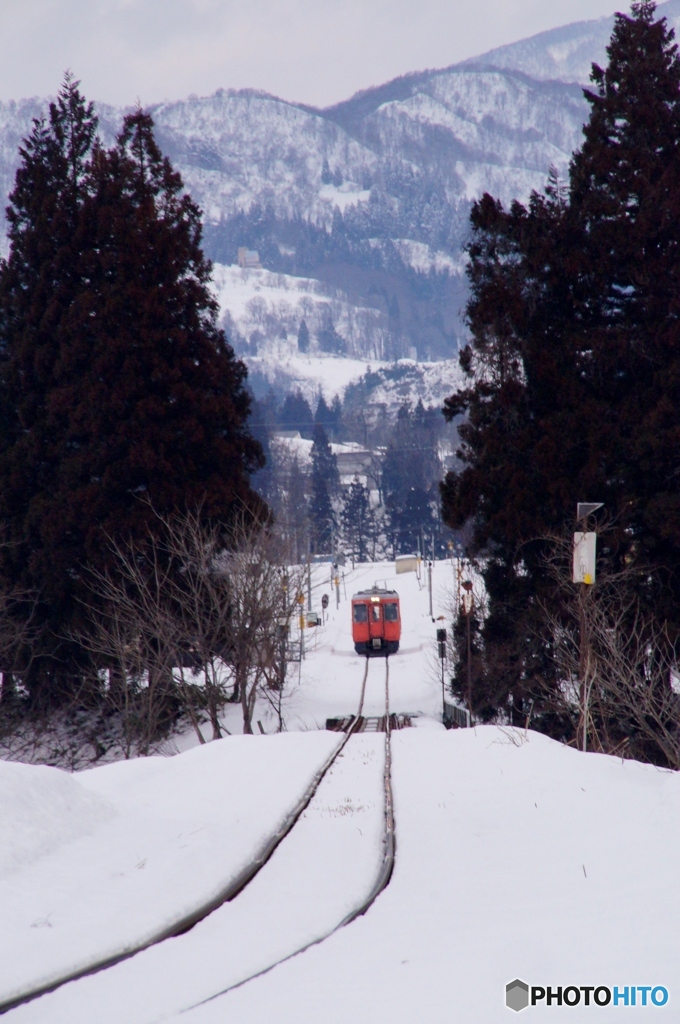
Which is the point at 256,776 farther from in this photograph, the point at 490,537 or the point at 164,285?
the point at 164,285

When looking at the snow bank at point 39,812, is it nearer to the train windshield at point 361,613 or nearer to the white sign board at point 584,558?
the white sign board at point 584,558

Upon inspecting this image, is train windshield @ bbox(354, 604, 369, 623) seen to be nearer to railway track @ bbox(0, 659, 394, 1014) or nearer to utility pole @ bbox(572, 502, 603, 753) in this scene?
utility pole @ bbox(572, 502, 603, 753)

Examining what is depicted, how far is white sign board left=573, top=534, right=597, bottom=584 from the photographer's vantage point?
15.1m

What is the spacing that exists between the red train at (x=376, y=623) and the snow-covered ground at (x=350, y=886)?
31178mm

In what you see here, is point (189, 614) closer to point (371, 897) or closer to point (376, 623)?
point (371, 897)

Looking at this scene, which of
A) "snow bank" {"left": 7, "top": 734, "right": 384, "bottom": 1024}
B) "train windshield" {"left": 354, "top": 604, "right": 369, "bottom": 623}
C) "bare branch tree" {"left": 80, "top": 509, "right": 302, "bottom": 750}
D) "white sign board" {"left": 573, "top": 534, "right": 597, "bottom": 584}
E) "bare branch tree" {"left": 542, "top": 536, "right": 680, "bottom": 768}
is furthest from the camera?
"train windshield" {"left": 354, "top": 604, "right": 369, "bottom": 623}

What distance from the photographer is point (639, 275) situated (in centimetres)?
2309

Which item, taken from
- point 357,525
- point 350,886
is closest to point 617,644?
point 350,886

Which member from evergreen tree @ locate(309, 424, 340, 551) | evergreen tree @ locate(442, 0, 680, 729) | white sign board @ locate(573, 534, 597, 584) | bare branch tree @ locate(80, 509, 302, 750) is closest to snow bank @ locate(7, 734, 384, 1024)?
white sign board @ locate(573, 534, 597, 584)

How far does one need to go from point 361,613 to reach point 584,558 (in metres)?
31.6

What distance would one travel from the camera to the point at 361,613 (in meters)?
46.5

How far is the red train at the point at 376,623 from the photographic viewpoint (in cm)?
4628

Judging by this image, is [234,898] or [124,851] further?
[124,851]

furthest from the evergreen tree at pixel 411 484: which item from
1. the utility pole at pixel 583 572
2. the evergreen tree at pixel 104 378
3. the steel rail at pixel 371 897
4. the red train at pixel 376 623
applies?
the steel rail at pixel 371 897
